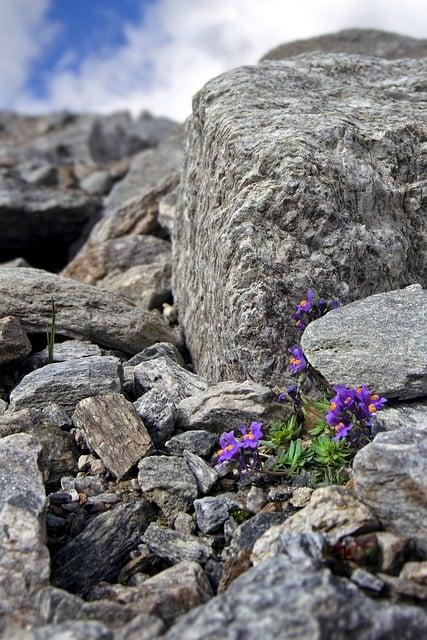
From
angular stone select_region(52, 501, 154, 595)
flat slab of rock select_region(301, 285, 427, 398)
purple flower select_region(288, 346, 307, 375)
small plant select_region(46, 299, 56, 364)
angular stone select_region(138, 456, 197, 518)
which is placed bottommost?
angular stone select_region(52, 501, 154, 595)

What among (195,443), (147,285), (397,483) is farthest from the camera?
(147,285)

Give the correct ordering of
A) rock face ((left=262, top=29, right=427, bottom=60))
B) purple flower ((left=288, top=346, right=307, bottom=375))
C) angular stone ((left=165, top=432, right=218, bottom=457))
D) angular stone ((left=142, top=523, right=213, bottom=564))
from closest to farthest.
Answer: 1. angular stone ((left=142, top=523, right=213, bottom=564))
2. angular stone ((left=165, top=432, right=218, bottom=457))
3. purple flower ((left=288, top=346, right=307, bottom=375))
4. rock face ((left=262, top=29, right=427, bottom=60))

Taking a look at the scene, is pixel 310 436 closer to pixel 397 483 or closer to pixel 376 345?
pixel 376 345

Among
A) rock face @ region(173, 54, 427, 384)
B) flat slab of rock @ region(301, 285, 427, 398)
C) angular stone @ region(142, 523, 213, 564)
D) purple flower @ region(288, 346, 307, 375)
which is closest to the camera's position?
angular stone @ region(142, 523, 213, 564)

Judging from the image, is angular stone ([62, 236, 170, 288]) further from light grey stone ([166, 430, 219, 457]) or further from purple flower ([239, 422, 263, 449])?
purple flower ([239, 422, 263, 449])

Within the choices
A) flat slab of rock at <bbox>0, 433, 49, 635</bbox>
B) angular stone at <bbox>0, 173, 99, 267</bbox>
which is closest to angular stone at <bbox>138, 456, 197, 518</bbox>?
flat slab of rock at <bbox>0, 433, 49, 635</bbox>

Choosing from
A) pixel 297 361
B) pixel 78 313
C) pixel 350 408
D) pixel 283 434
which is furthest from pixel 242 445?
pixel 78 313

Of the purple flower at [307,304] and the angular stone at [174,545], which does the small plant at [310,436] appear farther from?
the angular stone at [174,545]
